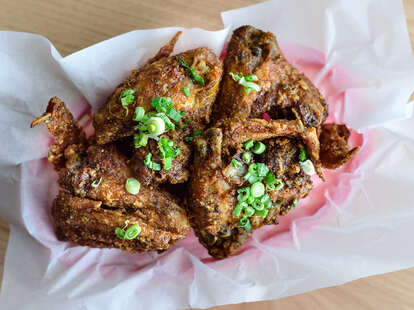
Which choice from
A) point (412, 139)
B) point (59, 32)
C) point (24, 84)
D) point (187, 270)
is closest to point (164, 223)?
point (187, 270)

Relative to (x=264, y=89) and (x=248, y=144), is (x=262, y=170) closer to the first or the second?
(x=248, y=144)

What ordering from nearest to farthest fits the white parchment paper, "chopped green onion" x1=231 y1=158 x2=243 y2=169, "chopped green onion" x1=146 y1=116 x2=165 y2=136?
"chopped green onion" x1=146 y1=116 x2=165 y2=136 → "chopped green onion" x1=231 y1=158 x2=243 y2=169 → the white parchment paper

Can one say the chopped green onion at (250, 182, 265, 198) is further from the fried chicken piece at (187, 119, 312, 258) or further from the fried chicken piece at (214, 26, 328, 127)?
the fried chicken piece at (214, 26, 328, 127)

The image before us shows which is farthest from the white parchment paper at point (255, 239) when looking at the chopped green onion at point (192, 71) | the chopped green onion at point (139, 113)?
the chopped green onion at point (139, 113)

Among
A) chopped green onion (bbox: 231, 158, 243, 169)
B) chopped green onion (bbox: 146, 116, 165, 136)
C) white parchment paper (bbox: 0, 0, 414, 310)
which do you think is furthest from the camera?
white parchment paper (bbox: 0, 0, 414, 310)

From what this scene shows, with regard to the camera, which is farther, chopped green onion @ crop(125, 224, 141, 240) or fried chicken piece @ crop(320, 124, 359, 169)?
fried chicken piece @ crop(320, 124, 359, 169)

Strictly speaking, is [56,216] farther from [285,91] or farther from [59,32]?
[285,91]

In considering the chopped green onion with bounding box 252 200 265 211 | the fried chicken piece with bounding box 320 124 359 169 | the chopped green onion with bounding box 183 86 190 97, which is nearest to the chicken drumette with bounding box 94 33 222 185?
the chopped green onion with bounding box 183 86 190 97

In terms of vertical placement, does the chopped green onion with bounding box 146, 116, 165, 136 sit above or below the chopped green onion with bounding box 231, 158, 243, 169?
above
